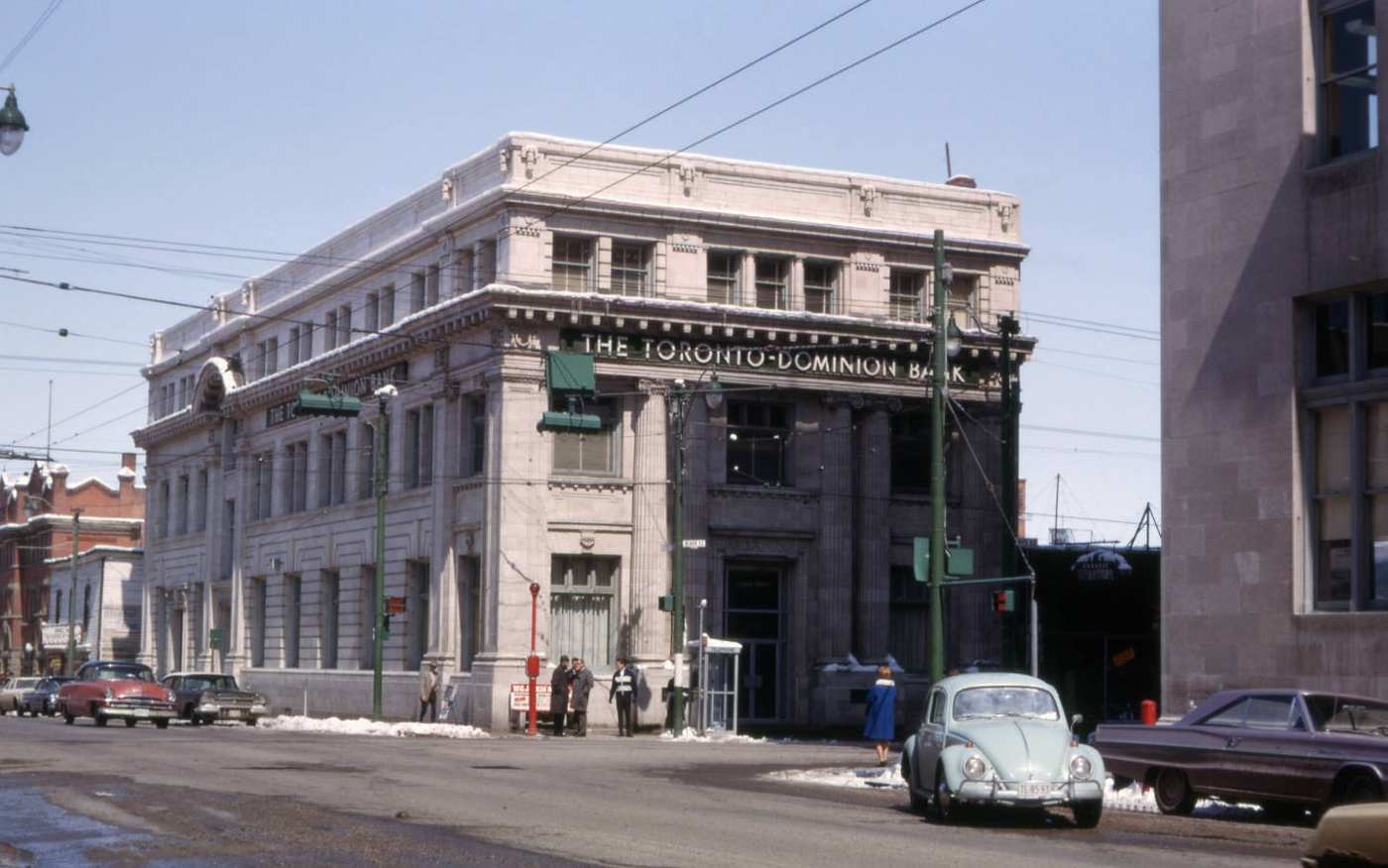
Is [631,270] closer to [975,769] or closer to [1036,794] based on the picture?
[975,769]

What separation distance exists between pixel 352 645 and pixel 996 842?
43651 millimetres

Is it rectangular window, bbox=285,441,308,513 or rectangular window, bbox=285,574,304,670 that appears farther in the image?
rectangular window, bbox=285,574,304,670

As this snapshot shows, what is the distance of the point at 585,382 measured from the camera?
43.5m

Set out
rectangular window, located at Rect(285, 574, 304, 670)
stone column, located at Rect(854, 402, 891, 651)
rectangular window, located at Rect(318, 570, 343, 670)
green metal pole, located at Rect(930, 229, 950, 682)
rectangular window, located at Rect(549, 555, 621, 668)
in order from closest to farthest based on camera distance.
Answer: green metal pole, located at Rect(930, 229, 950, 682), rectangular window, located at Rect(549, 555, 621, 668), stone column, located at Rect(854, 402, 891, 651), rectangular window, located at Rect(318, 570, 343, 670), rectangular window, located at Rect(285, 574, 304, 670)

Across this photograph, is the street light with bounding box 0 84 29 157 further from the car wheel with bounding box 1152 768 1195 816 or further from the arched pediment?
the arched pediment

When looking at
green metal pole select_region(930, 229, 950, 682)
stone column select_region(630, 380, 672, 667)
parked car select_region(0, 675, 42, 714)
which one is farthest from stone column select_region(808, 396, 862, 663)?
parked car select_region(0, 675, 42, 714)

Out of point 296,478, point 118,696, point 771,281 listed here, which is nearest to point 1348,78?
point 771,281

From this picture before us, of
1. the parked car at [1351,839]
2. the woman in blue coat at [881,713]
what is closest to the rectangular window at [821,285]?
the woman in blue coat at [881,713]

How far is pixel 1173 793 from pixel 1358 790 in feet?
10.3

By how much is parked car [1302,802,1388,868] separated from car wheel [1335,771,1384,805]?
32.8 ft

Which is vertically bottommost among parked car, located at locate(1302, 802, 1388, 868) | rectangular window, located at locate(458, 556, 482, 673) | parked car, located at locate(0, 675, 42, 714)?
parked car, located at locate(0, 675, 42, 714)

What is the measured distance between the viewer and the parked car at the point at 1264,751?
19.2 m

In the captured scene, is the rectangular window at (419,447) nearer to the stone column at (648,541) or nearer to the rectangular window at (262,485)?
the stone column at (648,541)

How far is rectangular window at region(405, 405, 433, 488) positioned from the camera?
5416 centimetres
